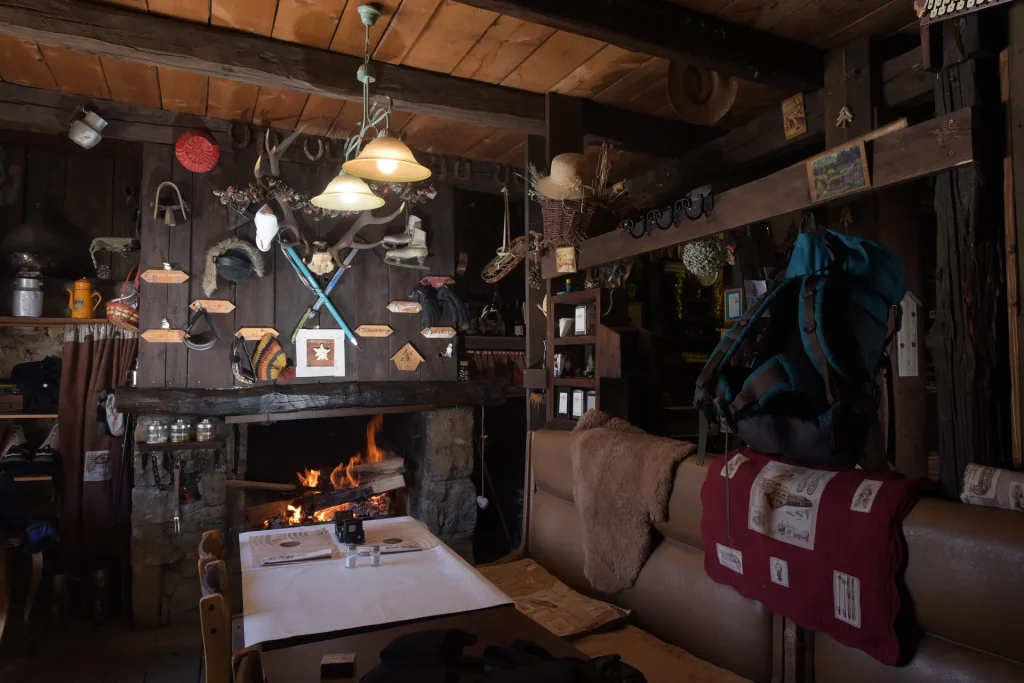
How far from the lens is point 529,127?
12.4 ft

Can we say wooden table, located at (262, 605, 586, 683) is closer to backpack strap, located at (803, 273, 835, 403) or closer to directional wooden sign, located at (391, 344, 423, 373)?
backpack strap, located at (803, 273, 835, 403)

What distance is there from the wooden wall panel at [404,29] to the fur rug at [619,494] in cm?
193

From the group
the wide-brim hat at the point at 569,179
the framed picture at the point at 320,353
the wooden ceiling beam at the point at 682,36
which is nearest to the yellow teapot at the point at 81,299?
the framed picture at the point at 320,353

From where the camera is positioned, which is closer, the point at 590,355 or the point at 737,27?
the point at 737,27

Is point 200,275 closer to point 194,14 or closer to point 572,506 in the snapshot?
point 194,14

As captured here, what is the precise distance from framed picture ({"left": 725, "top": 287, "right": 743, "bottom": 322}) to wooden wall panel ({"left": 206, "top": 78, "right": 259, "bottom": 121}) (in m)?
3.14

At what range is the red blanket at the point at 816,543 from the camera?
159 centimetres

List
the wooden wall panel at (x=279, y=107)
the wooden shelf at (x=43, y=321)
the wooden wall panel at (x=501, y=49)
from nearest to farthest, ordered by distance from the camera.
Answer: the wooden wall panel at (x=501, y=49) < the wooden wall panel at (x=279, y=107) < the wooden shelf at (x=43, y=321)

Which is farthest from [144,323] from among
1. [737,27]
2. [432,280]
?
[737,27]

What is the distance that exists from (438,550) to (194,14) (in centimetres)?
251

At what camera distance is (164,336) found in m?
4.08

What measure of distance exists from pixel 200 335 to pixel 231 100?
1.45m

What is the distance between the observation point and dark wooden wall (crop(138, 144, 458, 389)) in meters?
4.11

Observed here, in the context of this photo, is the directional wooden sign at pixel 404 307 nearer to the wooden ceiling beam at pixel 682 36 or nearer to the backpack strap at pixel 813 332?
the wooden ceiling beam at pixel 682 36
